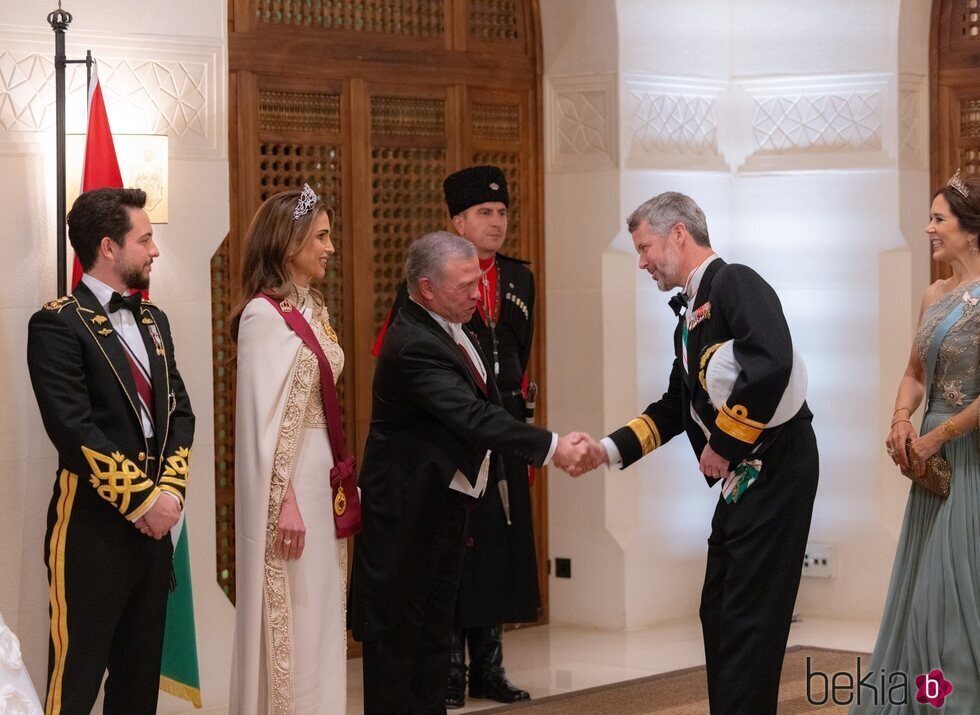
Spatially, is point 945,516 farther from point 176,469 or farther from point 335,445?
point 176,469

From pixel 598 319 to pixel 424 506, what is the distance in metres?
2.58

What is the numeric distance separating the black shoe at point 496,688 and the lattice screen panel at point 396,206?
1.54 meters

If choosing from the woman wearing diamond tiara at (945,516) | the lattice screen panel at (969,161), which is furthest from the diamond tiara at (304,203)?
the lattice screen panel at (969,161)

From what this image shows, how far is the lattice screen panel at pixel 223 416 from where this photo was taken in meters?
5.72

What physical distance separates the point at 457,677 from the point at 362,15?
2694 mm

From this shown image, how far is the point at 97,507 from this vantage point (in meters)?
4.00

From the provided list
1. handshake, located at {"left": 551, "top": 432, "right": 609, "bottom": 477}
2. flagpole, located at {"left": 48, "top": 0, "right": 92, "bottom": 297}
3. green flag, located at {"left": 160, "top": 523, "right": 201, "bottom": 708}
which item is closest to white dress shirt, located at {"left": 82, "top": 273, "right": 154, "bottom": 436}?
flagpole, located at {"left": 48, "top": 0, "right": 92, "bottom": 297}

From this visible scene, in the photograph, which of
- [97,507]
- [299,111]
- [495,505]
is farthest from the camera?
[299,111]

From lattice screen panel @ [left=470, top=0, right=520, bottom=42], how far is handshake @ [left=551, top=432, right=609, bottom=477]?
2.71 metres

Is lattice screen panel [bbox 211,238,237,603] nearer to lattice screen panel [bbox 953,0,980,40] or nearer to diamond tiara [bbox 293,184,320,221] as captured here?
diamond tiara [bbox 293,184,320,221]

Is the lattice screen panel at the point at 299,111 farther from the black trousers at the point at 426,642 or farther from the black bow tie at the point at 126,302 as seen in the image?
the black trousers at the point at 426,642

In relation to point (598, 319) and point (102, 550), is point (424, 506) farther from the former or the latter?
point (598, 319)

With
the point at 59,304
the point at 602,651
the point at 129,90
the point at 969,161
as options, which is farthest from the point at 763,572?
the point at 969,161

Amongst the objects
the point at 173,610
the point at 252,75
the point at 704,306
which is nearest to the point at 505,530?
the point at 173,610
